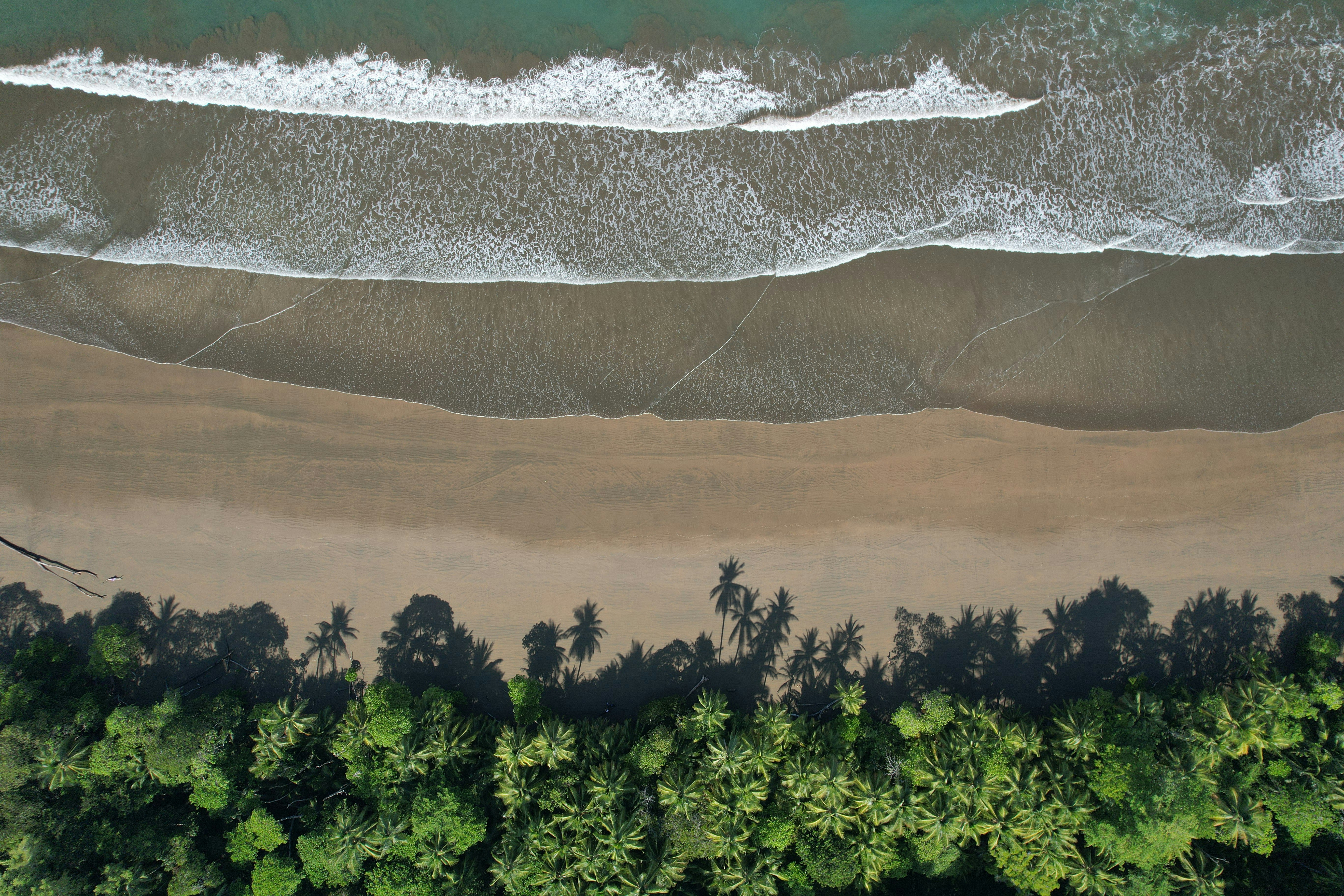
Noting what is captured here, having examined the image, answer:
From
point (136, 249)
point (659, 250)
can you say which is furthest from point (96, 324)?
point (659, 250)

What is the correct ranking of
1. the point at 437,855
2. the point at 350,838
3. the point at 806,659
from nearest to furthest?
the point at 437,855, the point at 350,838, the point at 806,659

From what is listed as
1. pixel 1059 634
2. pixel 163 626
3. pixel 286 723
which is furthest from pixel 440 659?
pixel 1059 634

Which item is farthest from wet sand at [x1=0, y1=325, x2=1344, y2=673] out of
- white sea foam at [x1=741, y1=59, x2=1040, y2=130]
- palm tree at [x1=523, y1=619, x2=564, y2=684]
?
white sea foam at [x1=741, y1=59, x2=1040, y2=130]

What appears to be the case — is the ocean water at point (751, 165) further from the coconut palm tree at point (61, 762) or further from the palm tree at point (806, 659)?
the coconut palm tree at point (61, 762)

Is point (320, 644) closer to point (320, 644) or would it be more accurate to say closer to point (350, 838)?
point (320, 644)

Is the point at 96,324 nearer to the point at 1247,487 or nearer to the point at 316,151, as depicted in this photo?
the point at 316,151

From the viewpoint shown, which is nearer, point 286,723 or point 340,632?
point 286,723

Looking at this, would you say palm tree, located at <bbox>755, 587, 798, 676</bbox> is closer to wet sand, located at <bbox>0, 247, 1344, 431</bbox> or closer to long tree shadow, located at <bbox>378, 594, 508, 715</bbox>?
wet sand, located at <bbox>0, 247, 1344, 431</bbox>
